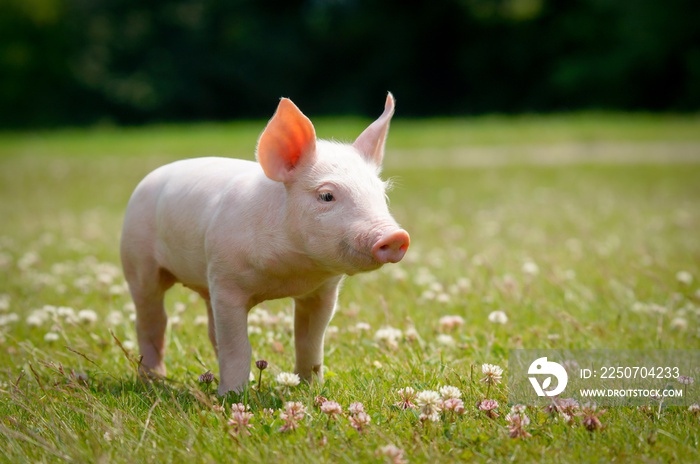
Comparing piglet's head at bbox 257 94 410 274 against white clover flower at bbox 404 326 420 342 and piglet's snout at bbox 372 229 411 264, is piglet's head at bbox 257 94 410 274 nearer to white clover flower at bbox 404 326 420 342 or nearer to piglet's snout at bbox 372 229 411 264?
piglet's snout at bbox 372 229 411 264

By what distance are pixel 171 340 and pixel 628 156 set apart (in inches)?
561

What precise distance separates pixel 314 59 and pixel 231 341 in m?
42.1

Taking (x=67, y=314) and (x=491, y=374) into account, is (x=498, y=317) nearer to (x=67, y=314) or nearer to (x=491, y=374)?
(x=491, y=374)

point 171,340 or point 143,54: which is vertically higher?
point 171,340

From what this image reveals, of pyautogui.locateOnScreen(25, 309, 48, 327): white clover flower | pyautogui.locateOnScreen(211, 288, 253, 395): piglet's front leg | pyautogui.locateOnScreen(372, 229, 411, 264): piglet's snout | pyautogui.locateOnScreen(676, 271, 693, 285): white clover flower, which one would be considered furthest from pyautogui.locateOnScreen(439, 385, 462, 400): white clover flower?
pyautogui.locateOnScreen(676, 271, 693, 285): white clover flower

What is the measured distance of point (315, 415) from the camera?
3.00 meters

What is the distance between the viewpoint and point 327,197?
320 cm

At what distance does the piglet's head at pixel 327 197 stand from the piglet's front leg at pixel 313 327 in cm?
37

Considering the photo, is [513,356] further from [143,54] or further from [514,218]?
[143,54]

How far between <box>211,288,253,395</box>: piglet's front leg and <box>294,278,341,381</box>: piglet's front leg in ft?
1.07

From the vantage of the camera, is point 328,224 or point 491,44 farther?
point 491,44

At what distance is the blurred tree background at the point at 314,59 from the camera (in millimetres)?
40219

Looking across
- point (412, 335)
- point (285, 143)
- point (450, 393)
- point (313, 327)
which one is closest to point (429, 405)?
point (450, 393)

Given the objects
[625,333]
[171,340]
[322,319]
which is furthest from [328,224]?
[625,333]
